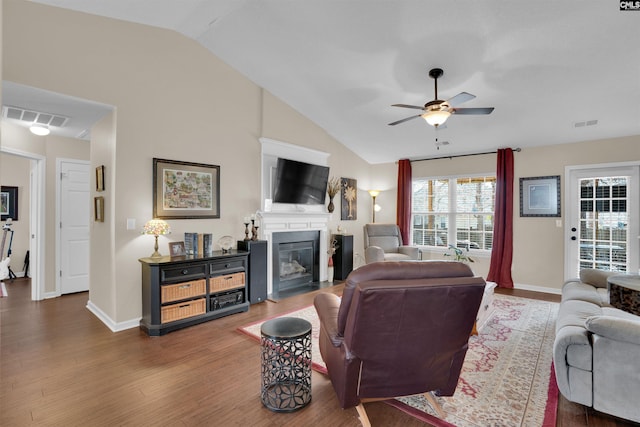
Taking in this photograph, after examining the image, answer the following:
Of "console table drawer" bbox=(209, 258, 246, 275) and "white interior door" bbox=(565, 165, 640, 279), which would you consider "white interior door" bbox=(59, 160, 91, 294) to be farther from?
"white interior door" bbox=(565, 165, 640, 279)

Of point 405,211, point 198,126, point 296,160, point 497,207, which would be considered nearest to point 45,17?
point 198,126

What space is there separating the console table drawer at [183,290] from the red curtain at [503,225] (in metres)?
4.76

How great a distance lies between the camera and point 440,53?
3381 mm

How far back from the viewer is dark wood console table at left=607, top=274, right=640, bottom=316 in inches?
103

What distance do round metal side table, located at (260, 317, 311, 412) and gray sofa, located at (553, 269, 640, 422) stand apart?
Result: 1744mm

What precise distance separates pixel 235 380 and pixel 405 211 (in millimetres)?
5002

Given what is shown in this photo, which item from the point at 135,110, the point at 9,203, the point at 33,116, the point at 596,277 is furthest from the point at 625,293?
the point at 9,203

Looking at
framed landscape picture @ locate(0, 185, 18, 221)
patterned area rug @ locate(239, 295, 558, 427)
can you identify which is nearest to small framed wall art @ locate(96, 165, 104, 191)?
patterned area rug @ locate(239, 295, 558, 427)

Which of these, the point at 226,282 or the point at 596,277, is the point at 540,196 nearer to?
the point at 596,277

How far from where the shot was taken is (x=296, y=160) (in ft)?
17.7

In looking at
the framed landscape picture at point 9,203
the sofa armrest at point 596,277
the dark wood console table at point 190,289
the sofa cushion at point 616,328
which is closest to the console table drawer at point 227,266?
the dark wood console table at point 190,289

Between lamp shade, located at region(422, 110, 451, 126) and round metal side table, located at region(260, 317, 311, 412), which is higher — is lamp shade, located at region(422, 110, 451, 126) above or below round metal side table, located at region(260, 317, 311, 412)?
above

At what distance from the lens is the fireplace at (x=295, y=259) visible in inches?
203

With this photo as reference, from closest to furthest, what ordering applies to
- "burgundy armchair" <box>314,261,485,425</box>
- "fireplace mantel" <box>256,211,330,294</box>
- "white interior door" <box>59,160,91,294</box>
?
"burgundy armchair" <box>314,261,485,425</box> < "white interior door" <box>59,160,91,294</box> < "fireplace mantel" <box>256,211,330,294</box>
